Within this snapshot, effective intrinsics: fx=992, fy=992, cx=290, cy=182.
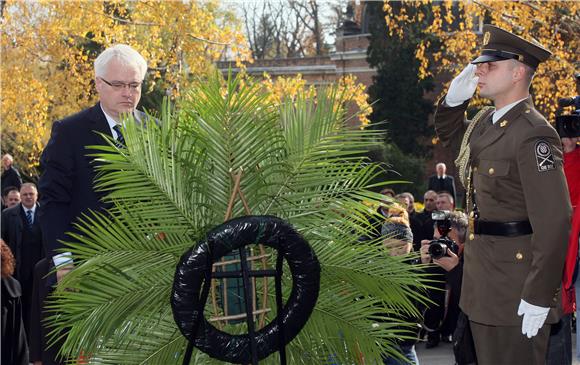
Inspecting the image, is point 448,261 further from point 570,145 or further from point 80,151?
point 80,151

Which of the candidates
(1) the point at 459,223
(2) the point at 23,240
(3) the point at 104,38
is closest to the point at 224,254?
(1) the point at 459,223

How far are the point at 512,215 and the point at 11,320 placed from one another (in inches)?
241

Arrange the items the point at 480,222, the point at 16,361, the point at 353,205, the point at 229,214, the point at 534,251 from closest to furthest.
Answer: the point at 229,214
the point at 353,205
the point at 534,251
the point at 480,222
the point at 16,361

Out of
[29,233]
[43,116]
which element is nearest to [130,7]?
[43,116]

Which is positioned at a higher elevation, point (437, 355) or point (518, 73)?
point (518, 73)

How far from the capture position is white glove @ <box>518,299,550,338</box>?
4.00 metres

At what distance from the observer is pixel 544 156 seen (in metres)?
4.09

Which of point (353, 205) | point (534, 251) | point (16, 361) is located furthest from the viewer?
point (16, 361)

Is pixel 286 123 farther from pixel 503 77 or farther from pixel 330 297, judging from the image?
pixel 503 77

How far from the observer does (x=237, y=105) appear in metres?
3.54

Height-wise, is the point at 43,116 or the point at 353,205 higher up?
the point at 353,205

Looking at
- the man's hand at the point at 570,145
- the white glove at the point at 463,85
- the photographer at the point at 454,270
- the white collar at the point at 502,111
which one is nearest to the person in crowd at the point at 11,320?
the photographer at the point at 454,270

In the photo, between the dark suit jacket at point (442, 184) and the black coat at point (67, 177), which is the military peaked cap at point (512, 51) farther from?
the dark suit jacket at point (442, 184)

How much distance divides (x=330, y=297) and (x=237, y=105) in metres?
0.77
